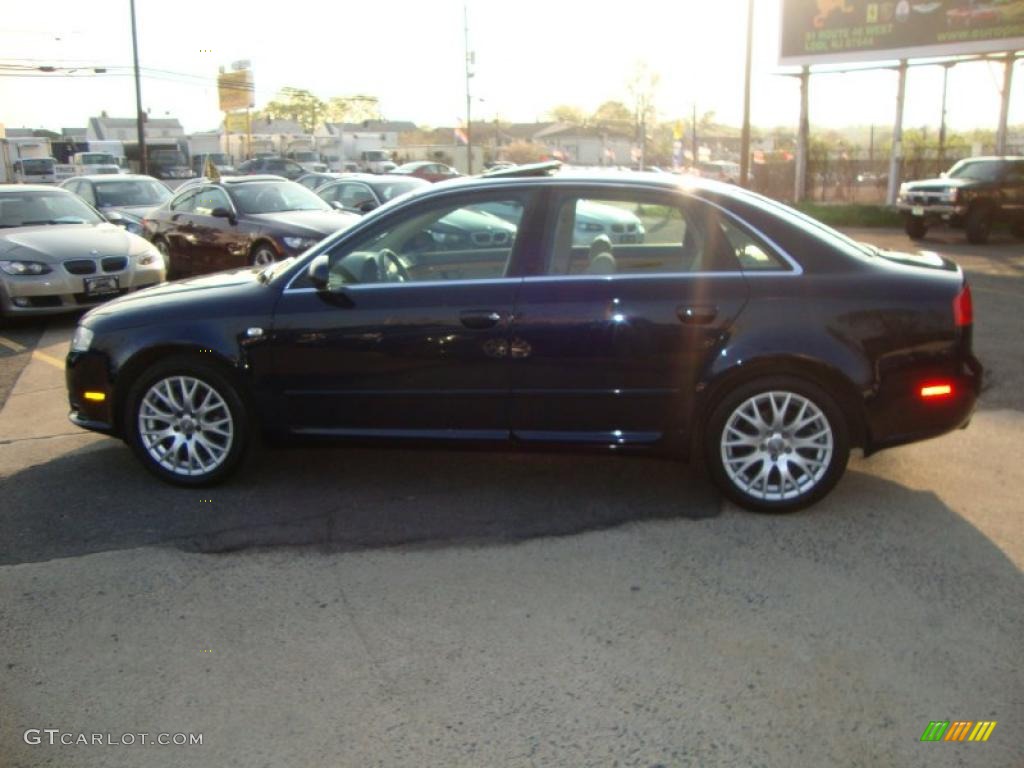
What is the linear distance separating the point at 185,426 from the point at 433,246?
1.68m

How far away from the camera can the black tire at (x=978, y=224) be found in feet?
60.4

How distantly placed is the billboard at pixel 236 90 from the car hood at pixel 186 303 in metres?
63.9

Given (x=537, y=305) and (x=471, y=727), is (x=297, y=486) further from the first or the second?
(x=471, y=727)

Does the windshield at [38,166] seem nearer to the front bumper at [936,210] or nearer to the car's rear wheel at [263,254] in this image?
the car's rear wheel at [263,254]

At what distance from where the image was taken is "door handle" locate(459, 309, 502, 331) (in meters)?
4.79

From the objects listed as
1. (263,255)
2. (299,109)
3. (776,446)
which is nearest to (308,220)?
(263,255)

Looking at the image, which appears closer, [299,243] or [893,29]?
[299,243]

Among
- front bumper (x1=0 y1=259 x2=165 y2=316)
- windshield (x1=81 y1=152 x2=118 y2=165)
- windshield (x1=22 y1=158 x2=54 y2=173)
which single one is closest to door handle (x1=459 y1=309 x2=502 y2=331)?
front bumper (x1=0 y1=259 x2=165 y2=316)

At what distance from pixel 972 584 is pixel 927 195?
54.2 ft

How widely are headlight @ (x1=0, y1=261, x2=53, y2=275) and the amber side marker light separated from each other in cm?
891

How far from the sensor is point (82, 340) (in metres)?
5.43

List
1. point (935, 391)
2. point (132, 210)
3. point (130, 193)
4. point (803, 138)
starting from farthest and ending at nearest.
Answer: point (803, 138), point (130, 193), point (132, 210), point (935, 391)

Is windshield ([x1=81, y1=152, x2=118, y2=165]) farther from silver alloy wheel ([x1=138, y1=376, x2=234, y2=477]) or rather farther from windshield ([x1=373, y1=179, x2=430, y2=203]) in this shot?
silver alloy wheel ([x1=138, y1=376, x2=234, y2=477])

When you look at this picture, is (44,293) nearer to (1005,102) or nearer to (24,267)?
(24,267)
